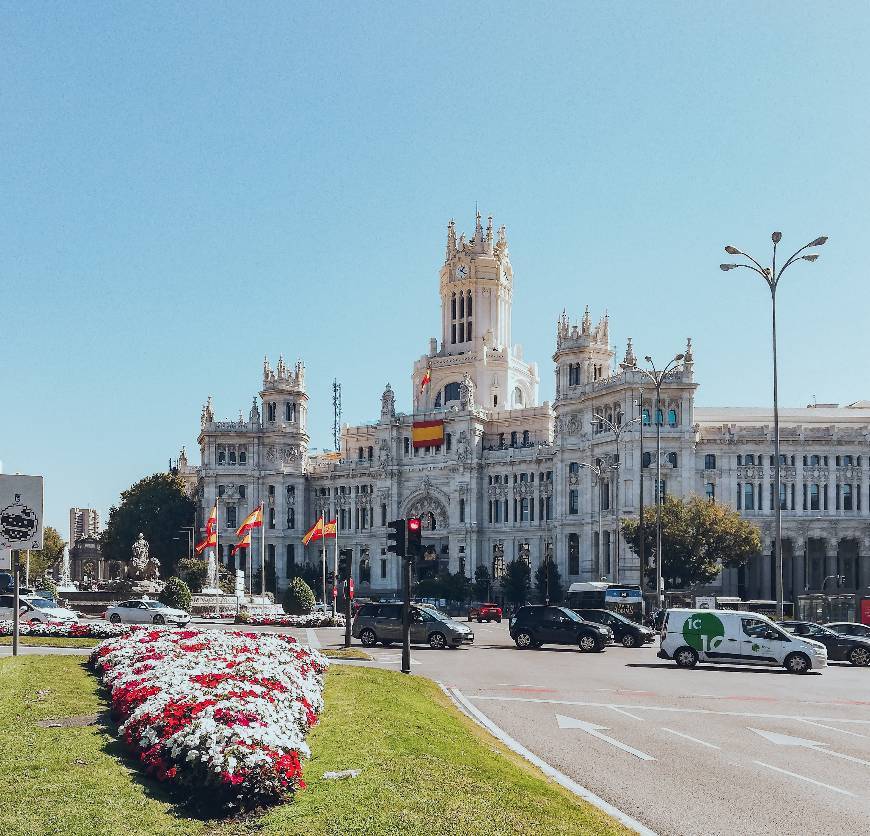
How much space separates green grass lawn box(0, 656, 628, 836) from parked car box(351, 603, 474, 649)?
80.9 feet

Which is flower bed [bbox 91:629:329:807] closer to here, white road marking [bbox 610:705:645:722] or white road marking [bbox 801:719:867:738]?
white road marking [bbox 610:705:645:722]

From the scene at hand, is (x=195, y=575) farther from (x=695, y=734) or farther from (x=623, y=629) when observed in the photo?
(x=695, y=734)

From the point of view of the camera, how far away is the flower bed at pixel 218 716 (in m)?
12.0

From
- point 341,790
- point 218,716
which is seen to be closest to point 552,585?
point 218,716

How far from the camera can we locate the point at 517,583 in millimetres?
102750

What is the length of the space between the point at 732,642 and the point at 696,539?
45843 mm

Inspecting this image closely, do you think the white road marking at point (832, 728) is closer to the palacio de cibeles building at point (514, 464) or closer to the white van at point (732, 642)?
the white van at point (732, 642)

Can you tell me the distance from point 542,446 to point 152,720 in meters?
102

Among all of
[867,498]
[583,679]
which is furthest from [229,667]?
[867,498]

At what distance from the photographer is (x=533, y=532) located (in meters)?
115

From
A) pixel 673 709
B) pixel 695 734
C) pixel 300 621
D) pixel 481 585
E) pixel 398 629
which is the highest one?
pixel 695 734

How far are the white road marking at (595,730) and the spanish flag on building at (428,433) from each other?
10052cm

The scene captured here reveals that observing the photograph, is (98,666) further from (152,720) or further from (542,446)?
(542,446)

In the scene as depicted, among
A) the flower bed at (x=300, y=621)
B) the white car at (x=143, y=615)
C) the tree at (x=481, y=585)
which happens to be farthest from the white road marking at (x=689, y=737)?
the tree at (x=481, y=585)
